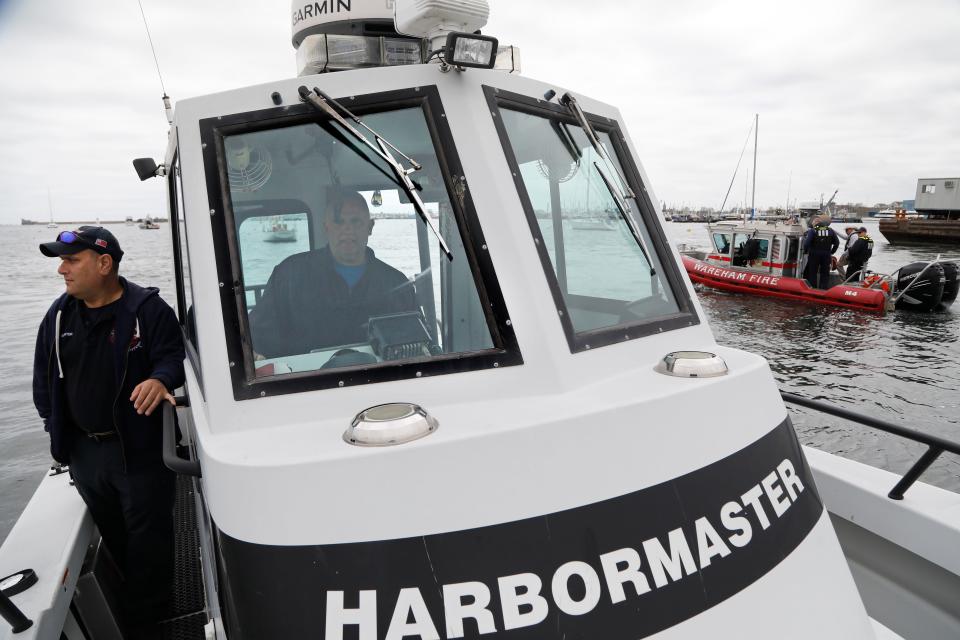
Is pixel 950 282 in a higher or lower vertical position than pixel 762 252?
lower

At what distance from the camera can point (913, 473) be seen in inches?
97.7

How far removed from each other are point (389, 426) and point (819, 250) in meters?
19.9

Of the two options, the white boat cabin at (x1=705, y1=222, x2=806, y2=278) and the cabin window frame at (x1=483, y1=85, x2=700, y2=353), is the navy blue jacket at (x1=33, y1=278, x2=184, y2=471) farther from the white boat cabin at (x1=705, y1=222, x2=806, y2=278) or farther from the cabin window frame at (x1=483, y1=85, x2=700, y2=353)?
the white boat cabin at (x1=705, y1=222, x2=806, y2=278)

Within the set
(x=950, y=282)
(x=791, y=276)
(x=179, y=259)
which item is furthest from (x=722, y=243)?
(x=179, y=259)

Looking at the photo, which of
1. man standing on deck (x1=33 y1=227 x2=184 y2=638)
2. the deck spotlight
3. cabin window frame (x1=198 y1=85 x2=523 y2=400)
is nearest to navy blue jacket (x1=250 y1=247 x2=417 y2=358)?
cabin window frame (x1=198 y1=85 x2=523 y2=400)

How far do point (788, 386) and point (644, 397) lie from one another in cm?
1106

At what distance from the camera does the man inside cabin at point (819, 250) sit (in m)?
17.9

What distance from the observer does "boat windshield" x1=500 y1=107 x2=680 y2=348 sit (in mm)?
2365

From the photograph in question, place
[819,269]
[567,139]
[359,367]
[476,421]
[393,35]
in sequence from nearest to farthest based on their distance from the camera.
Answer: [476,421] → [359,367] → [567,139] → [393,35] → [819,269]

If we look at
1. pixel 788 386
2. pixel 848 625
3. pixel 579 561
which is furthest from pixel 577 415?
pixel 788 386

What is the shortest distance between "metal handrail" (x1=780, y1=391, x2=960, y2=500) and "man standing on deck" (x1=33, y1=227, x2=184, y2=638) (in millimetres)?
2788

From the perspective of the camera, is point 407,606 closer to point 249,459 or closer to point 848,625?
point 249,459

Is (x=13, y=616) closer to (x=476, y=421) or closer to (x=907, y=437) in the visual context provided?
(x=476, y=421)

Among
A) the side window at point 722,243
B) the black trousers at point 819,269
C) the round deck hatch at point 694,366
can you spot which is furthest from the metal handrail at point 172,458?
the side window at point 722,243
